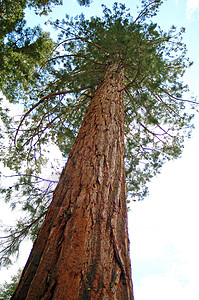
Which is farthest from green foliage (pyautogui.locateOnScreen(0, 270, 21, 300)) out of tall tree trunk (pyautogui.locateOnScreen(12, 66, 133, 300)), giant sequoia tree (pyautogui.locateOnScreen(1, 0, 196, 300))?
tall tree trunk (pyautogui.locateOnScreen(12, 66, 133, 300))

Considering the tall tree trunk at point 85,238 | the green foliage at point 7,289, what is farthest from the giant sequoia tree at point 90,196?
the green foliage at point 7,289

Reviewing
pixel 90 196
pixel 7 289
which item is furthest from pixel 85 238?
pixel 7 289

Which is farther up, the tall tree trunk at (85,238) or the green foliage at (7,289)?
the tall tree trunk at (85,238)

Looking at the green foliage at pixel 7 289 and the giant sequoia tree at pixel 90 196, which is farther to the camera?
the green foliage at pixel 7 289

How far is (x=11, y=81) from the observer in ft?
15.8

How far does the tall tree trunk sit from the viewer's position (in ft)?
2.94

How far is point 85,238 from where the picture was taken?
1.08 meters

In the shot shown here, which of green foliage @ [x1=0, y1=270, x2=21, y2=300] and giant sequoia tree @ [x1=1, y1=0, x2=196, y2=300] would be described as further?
green foliage @ [x1=0, y1=270, x2=21, y2=300]

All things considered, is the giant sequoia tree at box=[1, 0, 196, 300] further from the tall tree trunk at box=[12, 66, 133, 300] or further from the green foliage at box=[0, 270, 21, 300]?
the green foliage at box=[0, 270, 21, 300]

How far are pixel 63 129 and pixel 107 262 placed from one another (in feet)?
12.3

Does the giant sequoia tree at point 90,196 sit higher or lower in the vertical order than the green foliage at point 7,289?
higher

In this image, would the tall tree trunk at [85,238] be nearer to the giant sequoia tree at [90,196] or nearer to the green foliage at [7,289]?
the giant sequoia tree at [90,196]

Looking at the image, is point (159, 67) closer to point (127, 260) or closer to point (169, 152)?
point (169, 152)

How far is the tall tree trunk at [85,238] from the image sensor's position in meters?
0.90
